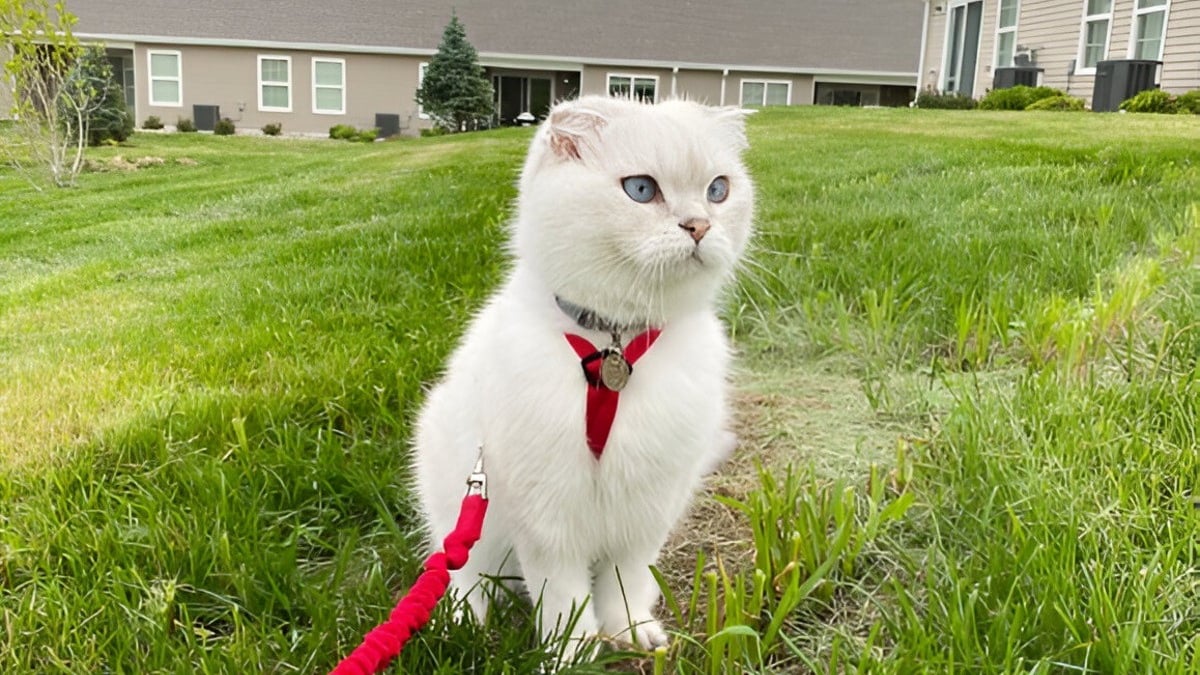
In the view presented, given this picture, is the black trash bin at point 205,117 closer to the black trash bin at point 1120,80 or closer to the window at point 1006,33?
the window at point 1006,33

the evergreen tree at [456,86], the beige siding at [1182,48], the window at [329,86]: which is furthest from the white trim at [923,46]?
the window at [329,86]

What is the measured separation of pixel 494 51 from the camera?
472 inches

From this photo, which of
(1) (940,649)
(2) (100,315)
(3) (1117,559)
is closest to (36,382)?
(2) (100,315)

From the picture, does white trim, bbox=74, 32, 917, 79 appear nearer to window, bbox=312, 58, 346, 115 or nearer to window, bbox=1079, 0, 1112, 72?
window, bbox=312, 58, 346, 115

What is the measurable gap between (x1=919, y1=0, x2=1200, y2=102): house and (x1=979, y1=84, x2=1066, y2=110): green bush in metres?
0.98

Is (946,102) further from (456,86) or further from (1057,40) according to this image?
(456,86)

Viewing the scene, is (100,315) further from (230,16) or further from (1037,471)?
(230,16)

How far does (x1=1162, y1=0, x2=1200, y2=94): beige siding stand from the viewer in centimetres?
1255

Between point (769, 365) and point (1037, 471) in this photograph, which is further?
point (769, 365)

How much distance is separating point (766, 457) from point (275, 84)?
18.4 metres

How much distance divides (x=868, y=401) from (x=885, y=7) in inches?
753

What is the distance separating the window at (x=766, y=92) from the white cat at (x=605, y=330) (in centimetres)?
1144

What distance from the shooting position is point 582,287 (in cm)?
129

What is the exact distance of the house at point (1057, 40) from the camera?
42.4 feet
